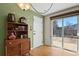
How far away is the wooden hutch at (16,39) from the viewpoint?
6.11 ft

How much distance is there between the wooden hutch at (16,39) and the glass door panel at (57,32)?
0.47 meters

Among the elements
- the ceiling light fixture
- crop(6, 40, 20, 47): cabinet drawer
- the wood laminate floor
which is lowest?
the wood laminate floor

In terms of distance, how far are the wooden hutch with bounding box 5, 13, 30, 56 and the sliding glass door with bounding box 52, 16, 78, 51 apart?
49cm

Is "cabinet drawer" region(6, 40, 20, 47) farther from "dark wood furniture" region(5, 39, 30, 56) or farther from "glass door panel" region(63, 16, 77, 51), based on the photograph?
"glass door panel" region(63, 16, 77, 51)

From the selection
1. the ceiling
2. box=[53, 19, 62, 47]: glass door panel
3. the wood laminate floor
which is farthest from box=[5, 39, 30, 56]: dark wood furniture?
the ceiling

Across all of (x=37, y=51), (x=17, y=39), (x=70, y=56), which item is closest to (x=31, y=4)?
(x=17, y=39)

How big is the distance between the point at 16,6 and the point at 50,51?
0.95 meters

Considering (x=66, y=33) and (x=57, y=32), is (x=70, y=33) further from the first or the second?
(x=57, y=32)

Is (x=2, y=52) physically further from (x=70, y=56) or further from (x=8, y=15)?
(x=70, y=56)

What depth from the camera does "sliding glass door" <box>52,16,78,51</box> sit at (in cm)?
194

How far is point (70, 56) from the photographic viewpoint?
1951mm

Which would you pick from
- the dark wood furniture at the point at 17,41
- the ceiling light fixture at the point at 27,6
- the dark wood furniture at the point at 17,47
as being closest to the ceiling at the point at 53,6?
the ceiling light fixture at the point at 27,6

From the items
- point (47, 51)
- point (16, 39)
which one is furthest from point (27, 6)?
point (47, 51)

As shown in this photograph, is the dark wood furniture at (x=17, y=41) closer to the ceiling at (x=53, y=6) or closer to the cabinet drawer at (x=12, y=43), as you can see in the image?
the cabinet drawer at (x=12, y=43)
